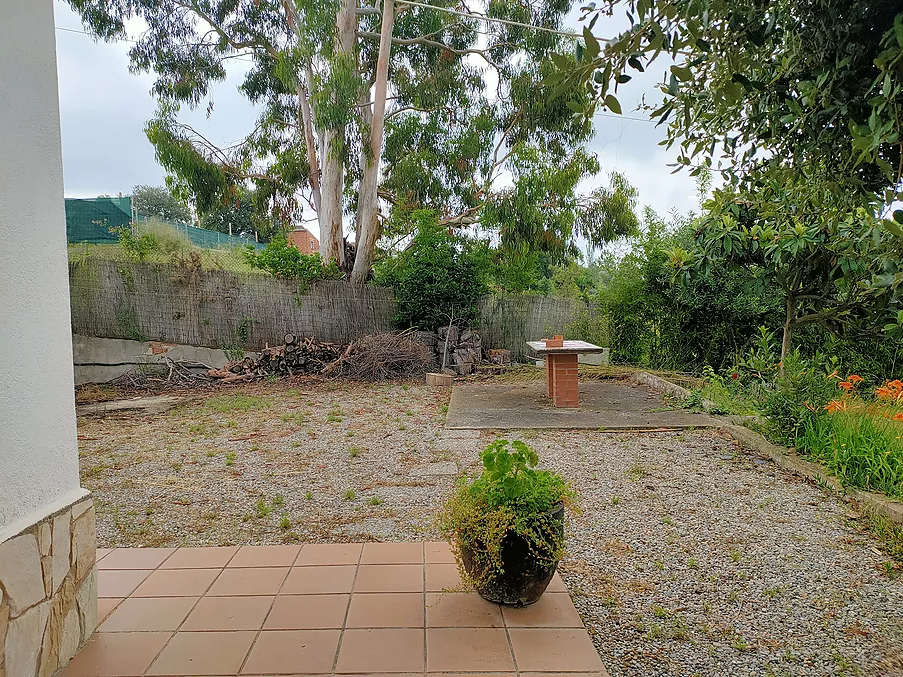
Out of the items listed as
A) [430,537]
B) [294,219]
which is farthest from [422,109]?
[430,537]

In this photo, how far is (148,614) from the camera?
7.29 feet

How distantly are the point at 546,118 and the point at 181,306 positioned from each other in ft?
28.6

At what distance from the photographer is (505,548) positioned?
220cm

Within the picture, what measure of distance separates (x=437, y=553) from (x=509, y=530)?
72cm

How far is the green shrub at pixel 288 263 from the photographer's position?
10352 mm

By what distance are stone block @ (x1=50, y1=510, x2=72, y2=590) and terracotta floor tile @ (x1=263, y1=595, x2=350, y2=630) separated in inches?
27.1

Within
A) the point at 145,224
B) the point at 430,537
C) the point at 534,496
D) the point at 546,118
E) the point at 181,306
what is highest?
the point at 546,118

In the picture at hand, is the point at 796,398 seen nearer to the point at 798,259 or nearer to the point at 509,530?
the point at 798,259

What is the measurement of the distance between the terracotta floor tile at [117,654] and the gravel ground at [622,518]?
0.95 m

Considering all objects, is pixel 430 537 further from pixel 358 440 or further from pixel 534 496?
pixel 358 440

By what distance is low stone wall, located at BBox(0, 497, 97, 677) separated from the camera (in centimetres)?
165

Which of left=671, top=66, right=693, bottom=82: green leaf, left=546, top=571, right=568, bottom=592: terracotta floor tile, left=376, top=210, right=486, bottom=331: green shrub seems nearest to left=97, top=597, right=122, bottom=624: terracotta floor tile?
left=546, top=571, right=568, bottom=592: terracotta floor tile

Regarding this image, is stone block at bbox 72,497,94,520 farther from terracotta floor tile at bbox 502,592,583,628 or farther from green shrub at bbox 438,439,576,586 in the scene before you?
terracotta floor tile at bbox 502,592,583,628

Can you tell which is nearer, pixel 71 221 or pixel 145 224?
pixel 145 224
